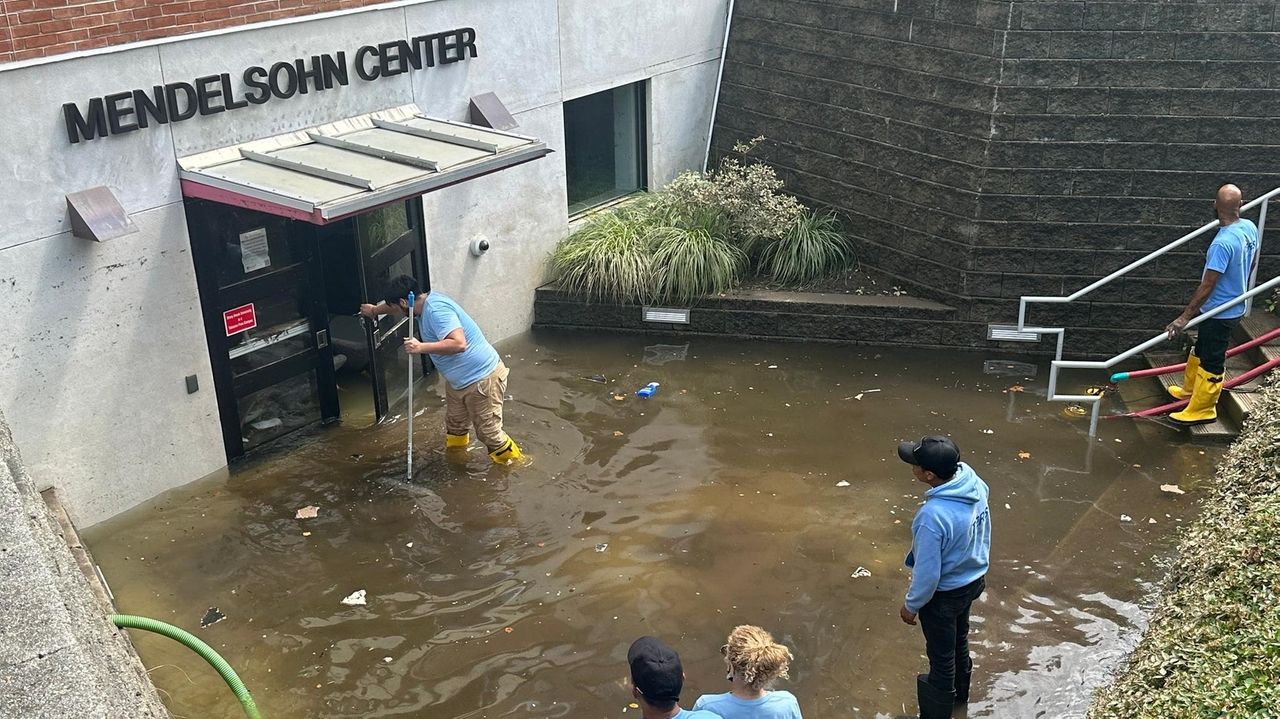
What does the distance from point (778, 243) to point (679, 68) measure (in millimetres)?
2467

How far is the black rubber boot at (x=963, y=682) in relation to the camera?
20.5ft

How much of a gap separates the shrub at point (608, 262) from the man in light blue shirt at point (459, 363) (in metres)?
2.70

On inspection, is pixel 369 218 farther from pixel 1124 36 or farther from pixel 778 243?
pixel 1124 36

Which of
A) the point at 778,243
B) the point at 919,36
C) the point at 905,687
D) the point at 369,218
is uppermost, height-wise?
the point at 919,36

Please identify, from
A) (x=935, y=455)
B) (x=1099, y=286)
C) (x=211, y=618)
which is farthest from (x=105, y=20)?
(x=1099, y=286)

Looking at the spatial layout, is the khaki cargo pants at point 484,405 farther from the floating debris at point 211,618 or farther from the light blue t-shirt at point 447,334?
the floating debris at point 211,618

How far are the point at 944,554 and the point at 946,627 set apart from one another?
0.44 meters

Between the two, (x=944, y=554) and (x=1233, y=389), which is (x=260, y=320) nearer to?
→ (x=944, y=554)

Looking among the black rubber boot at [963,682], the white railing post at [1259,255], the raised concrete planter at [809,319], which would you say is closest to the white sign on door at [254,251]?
the raised concrete planter at [809,319]

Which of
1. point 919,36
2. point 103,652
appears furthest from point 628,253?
Answer: point 103,652

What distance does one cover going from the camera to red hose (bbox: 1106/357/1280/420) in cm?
899

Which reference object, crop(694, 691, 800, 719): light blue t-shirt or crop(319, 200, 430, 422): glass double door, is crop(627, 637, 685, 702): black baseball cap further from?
crop(319, 200, 430, 422): glass double door

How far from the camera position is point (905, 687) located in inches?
258

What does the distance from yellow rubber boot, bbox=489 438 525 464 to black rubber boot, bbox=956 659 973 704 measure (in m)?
→ 4.10
